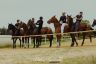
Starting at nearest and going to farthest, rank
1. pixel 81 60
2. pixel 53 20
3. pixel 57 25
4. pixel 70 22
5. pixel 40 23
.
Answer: pixel 81 60 → pixel 70 22 → pixel 57 25 → pixel 53 20 → pixel 40 23

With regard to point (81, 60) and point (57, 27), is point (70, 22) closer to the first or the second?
point (57, 27)

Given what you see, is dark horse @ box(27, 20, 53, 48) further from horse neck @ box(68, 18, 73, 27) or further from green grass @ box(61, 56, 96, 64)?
green grass @ box(61, 56, 96, 64)

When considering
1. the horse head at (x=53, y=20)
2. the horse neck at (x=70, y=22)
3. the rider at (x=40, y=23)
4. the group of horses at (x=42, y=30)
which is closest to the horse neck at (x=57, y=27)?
the group of horses at (x=42, y=30)

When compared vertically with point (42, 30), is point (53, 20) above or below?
above

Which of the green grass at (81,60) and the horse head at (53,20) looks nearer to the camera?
the green grass at (81,60)

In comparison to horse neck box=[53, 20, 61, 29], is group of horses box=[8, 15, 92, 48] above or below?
below

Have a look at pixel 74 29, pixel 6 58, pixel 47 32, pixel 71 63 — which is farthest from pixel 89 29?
pixel 71 63

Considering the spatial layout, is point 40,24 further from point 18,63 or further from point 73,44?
point 18,63

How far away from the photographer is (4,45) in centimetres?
4684

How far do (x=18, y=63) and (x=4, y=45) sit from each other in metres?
24.9

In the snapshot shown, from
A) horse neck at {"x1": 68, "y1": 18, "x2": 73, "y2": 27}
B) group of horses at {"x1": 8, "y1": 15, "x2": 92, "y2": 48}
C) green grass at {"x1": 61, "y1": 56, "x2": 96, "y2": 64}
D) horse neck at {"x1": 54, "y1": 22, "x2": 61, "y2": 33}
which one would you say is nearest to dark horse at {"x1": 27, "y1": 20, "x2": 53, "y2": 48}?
group of horses at {"x1": 8, "y1": 15, "x2": 92, "y2": 48}

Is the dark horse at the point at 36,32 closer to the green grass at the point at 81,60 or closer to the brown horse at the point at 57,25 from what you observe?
the brown horse at the point at 57,25

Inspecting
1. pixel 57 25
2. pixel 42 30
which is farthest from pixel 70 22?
pixel 42 30

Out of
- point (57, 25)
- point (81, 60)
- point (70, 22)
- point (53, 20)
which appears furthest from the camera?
point (53, 20)
